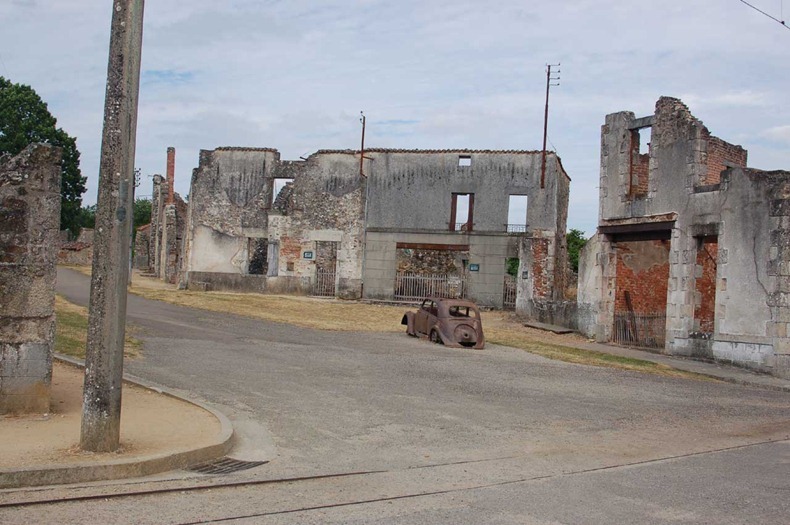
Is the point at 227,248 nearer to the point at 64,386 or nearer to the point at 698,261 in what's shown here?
the point at 698,261

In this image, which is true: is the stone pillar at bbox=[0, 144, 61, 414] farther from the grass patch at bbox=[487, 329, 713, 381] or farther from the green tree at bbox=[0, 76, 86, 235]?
the green tree at bbox=[0, 76, 86, 235]

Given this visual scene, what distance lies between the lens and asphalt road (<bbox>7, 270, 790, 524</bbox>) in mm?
6910

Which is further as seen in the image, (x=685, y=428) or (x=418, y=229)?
(x=418, y=229)

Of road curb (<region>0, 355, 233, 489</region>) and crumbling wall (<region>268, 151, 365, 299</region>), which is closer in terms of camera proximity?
road curb (<region>0, 355, 233, 489</region>)

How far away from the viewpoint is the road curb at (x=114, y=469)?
274 inches

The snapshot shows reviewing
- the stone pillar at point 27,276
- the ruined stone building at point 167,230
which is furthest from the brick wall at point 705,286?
the ruined stone building at point 167,230

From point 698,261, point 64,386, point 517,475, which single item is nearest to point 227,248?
point 698,261

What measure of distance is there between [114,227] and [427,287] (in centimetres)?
3003

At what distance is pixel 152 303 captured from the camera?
2916 centimetres

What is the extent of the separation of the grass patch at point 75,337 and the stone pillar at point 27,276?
2541 mm

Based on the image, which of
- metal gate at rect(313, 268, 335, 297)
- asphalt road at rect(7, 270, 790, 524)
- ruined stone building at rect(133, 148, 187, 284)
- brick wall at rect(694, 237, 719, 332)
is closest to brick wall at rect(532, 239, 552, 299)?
brick wall at rect(694, 237, 719, 332)

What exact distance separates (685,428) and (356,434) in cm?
512

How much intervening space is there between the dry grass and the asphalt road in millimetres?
1896

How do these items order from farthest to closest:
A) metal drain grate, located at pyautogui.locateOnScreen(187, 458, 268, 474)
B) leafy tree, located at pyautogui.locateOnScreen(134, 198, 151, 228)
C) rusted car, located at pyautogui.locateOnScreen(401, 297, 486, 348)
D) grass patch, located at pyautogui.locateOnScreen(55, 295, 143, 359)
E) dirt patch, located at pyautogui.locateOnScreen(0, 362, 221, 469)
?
1. leafy tree, located at pyautogui.locateOnScreen(134, 198, 151, 228)
2. rusted car, located at pyautogui.locateOnScreen(401, 297, 486, 348)
3. grass patch, located at pyautogui.locateOnScreen(55, 295, 143, 359)
4. metal drain grate, located at pyautogui.locateOnScreen(187, 458, 268, 474)
5. dirt patch, located at pyautogui.locateOnScreen(0, 362, 221, 469)
